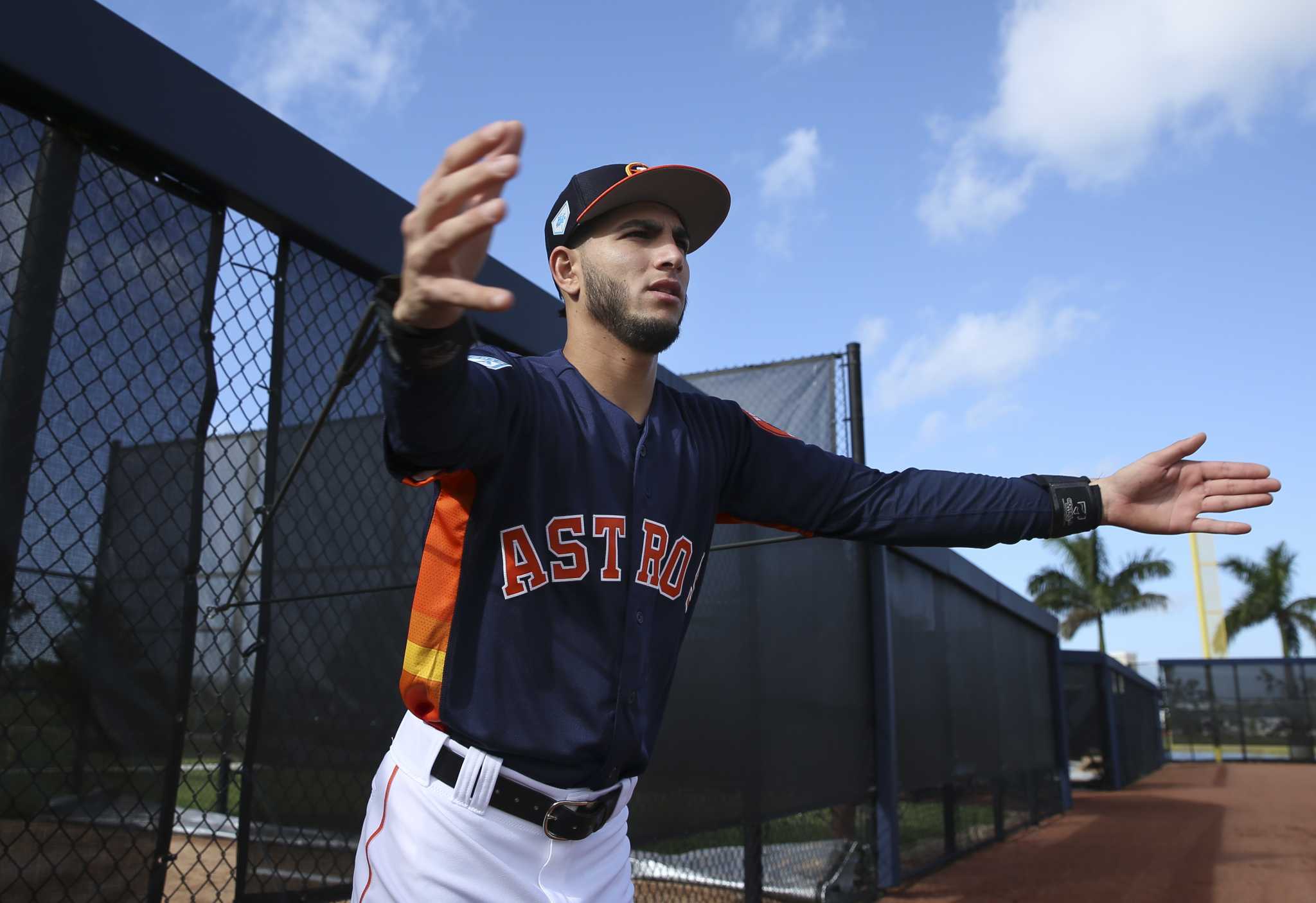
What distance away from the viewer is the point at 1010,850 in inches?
411

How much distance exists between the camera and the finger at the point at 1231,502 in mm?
2170

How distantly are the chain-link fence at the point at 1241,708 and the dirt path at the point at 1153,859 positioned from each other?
1652cm

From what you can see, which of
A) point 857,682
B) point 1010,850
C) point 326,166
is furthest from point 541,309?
point 1010,850

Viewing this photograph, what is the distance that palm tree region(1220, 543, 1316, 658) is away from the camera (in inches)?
1522

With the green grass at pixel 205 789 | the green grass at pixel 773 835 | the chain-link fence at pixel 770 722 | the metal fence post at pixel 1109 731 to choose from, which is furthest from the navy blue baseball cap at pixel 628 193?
the metal fence post at pixel 1109 731

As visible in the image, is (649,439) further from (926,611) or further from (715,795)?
(926,611)

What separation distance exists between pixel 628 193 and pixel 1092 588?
1456 inches

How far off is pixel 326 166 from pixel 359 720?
1.74 m

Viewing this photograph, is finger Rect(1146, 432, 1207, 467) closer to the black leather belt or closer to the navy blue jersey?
the navy blue jersey

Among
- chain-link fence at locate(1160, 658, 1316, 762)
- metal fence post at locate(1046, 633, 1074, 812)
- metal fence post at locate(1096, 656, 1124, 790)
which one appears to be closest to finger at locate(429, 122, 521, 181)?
metal fence post at locate(1046, 633, 1074, 812)

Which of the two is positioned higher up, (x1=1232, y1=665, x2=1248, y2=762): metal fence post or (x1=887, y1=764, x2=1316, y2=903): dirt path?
(x1=1232, y1=665, x2=1248, y2=762): metal fence post

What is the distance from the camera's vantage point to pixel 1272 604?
39000mm

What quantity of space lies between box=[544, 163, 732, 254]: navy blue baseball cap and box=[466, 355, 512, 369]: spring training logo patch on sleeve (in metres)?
0.49

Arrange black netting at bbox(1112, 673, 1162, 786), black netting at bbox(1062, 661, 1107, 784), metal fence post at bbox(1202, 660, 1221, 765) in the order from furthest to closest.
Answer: metal fence post at bbox(1202, 660, 1221, 765) < black netting at bbox(1112, 673, 1162, 786) < black netting at bbox(1062, 661, 1107, 784)
